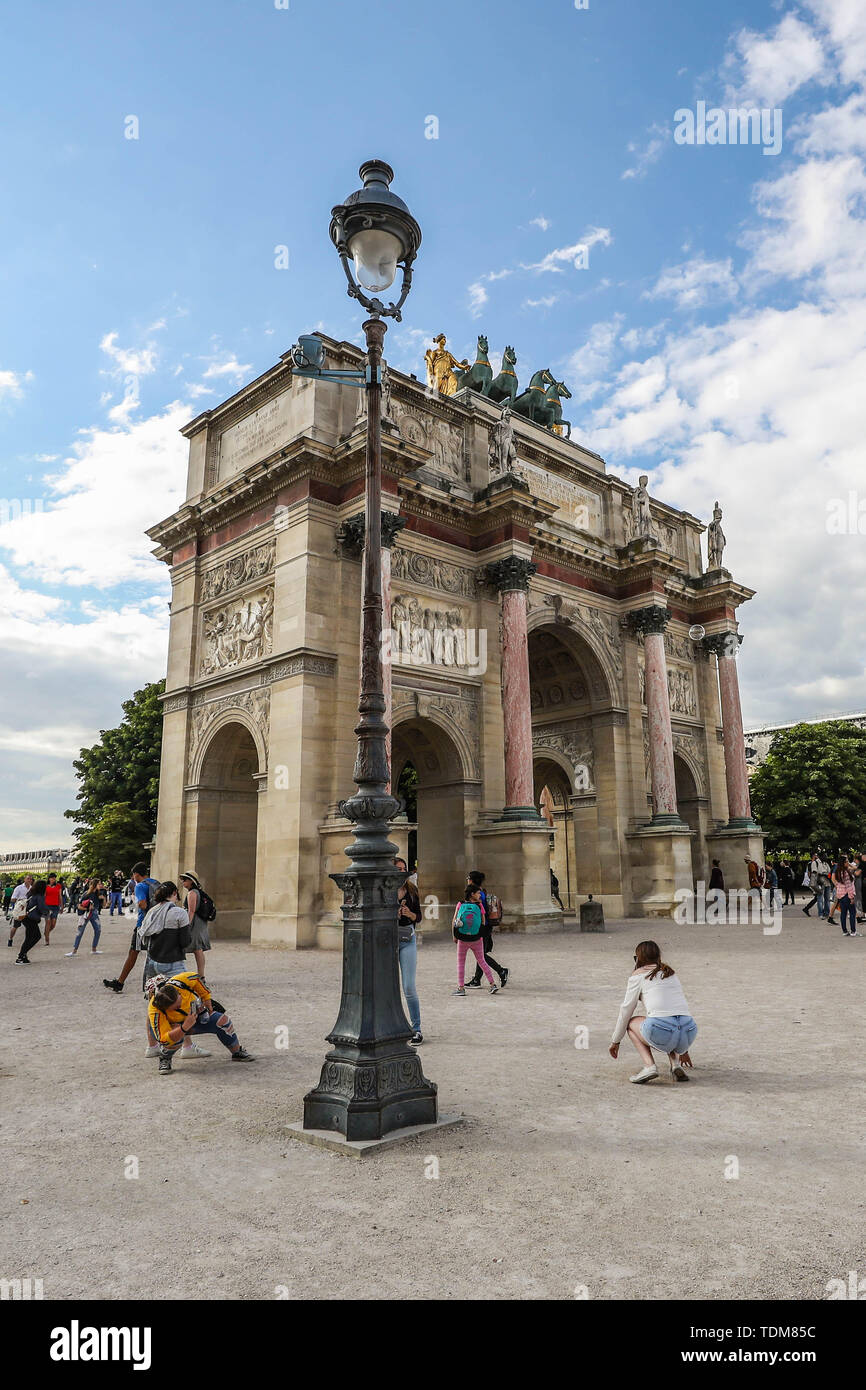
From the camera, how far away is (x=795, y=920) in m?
25.5

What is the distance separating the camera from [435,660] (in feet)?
78.7

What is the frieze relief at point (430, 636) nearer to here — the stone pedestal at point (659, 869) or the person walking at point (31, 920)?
the stone pedestal at point (659, 869)

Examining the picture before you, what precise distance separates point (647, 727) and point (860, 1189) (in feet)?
86.1

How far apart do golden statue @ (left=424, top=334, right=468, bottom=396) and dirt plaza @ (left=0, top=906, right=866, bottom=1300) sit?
2538 cm

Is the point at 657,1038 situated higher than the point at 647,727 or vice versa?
the point at 647,727

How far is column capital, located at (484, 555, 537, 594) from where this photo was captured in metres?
24.7

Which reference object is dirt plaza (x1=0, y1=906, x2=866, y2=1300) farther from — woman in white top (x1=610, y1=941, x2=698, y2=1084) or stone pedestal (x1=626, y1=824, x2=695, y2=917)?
stone pedestal (x1=626, y1=824, x2=695, y2=917)

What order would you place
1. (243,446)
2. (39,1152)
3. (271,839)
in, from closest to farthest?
(39,1152), (271,839), (243,446)

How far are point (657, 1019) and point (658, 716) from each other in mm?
22991

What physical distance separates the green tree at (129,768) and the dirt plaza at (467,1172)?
107 ft

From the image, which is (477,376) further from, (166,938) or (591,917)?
(166,938)

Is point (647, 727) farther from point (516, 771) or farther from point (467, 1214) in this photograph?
point (467, 1214)

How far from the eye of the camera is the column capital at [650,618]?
29.9 m
